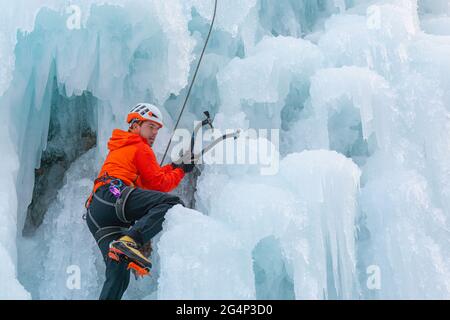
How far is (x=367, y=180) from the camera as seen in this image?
390 centimetres

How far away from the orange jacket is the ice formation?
37 centimetres

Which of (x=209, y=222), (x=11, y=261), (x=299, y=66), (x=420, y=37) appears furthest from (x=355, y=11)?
(x=11, y=261)

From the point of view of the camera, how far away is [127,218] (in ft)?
10.2

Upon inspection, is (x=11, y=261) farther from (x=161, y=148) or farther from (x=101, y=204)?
(x=161, y=148)

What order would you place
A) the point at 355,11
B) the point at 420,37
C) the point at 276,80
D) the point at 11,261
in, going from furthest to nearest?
the point at 355,11, the point at 420,37, the point at 276,80, the point at 11,261

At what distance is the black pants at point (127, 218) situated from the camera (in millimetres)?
2947

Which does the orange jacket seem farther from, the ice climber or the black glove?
the black glove

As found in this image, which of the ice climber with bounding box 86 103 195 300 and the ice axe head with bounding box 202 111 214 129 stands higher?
the ice axe head with bounding box 202 111 214 129

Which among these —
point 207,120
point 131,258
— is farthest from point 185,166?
point 131,258

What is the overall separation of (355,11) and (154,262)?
298 cm

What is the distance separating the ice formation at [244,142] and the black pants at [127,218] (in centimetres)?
10

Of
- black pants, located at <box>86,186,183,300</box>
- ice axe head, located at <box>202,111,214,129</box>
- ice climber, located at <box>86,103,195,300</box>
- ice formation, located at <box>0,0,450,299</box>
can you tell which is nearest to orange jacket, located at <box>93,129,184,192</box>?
ice climber, located at <box>86,103,195,300</box>

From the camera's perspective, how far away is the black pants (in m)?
2.95

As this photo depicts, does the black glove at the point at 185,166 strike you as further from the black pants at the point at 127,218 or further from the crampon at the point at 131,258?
the crampon at the point at 131,258
